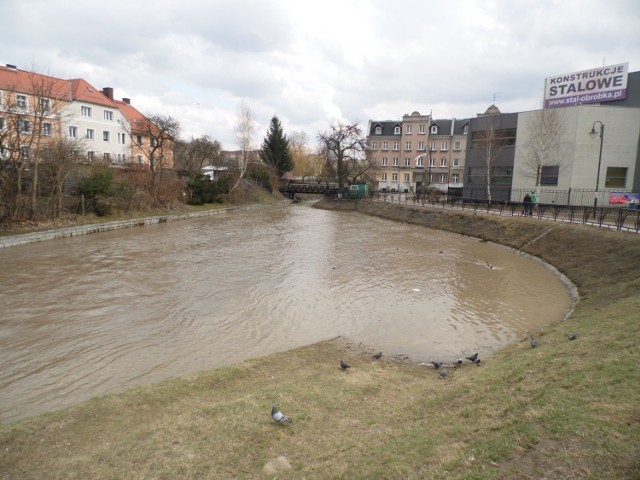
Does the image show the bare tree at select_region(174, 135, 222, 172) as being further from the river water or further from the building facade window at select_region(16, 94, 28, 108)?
the river water

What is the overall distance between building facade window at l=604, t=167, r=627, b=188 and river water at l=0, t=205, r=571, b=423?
1551cm

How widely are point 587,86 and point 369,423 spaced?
37672 millimetres

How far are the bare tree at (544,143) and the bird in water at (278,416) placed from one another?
3284 centimetres

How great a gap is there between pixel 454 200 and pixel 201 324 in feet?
110

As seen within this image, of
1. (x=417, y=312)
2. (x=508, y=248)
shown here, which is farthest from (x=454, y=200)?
(x=417, y=312)

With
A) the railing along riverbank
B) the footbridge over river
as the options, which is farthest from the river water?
the footbridge over river

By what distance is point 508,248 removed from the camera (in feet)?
77.6

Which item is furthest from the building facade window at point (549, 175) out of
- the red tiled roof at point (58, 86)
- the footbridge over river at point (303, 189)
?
the red tiled roof at point (58, 86)

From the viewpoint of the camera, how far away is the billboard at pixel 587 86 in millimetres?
31344

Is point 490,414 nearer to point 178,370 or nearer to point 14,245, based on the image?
point 178,370

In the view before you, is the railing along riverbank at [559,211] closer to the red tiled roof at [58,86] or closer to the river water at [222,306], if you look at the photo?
the river water at [222,306]

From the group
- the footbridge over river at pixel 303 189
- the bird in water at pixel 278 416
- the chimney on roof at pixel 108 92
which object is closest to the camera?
the bird in water at pixel 278 416

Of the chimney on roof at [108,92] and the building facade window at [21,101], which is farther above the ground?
the chimney on roof at [108,92]

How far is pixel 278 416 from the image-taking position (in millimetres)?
5852
